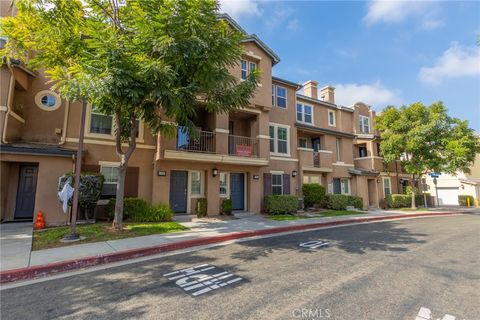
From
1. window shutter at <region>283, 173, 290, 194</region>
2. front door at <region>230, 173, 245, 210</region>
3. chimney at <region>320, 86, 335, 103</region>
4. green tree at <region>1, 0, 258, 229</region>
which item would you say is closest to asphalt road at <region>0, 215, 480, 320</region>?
green tree at <region>1, 0, 258, 229</region>

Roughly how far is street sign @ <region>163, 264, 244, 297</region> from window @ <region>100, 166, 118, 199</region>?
782 cm

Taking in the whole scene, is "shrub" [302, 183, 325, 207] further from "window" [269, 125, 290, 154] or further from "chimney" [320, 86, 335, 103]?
"chimney" [320, 86, 335, 103]

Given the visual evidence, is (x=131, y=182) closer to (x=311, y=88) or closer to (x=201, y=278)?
(x=201, y=278)

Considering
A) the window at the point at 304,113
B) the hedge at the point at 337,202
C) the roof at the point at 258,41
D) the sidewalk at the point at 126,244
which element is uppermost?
the roof at the point at 258,41

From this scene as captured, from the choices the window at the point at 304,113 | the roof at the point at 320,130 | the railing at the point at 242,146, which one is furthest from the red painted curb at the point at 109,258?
the window at the point at 304,113

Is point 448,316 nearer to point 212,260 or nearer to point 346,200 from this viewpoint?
point 212,260

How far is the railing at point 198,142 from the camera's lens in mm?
12656

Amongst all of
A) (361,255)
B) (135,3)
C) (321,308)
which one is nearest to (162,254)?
(321,308)

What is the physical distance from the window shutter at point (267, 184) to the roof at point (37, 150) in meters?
10.0

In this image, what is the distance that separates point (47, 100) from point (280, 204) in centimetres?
1291

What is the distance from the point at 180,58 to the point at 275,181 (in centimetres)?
1050

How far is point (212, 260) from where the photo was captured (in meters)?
5.98

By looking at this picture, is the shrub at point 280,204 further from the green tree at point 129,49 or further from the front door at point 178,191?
the green tree at point 129,49

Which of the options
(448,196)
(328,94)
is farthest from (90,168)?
(448,196)
